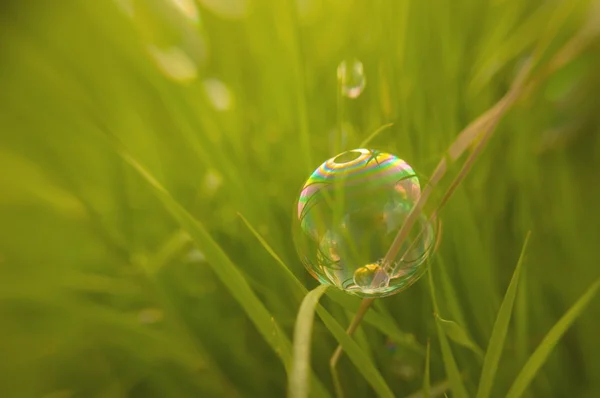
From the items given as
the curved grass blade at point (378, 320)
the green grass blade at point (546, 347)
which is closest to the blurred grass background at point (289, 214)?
the curved grass blade at point (378, 320)

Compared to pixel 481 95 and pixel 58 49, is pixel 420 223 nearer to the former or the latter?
pixel 481 95

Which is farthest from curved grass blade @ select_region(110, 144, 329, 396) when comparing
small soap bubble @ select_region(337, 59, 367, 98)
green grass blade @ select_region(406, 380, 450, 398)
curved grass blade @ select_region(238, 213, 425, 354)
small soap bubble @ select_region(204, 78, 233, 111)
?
small soap bubble @ select_region(204, 78, 233, 111)

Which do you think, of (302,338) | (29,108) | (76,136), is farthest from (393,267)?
(29,108)

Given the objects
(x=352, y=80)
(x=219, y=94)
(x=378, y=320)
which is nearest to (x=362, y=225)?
(x=378, y=320)

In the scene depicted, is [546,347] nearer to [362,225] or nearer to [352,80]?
[362,225]

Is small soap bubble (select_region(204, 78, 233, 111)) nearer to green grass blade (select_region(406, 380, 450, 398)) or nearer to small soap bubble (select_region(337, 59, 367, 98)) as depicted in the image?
small soap bubble (select_region(337, 59, 367, 98))

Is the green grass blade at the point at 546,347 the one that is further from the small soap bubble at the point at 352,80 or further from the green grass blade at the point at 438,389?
the small soap bubble at the point at 352,80
